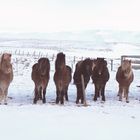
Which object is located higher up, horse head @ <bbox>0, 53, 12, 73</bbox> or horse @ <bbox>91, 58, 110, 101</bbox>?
horse head @ <bbox>0, 53, 12, 73</bbox>

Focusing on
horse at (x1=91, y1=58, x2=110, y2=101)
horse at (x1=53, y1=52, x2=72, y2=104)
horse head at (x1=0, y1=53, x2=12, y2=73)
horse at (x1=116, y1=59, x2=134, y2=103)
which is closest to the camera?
horse head at (x1=0, y1=53, x2=12, y2=73)

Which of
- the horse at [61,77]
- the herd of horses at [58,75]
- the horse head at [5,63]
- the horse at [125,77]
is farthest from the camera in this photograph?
the horse at [125,77]

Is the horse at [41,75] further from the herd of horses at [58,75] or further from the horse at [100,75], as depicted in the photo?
the horse at [100,75]

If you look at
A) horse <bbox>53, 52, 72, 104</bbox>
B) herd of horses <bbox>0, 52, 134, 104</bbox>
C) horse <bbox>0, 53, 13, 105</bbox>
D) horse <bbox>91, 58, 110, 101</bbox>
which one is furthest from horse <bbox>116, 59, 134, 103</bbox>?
horse <bbox>0, 53, 13, 105</bbox>

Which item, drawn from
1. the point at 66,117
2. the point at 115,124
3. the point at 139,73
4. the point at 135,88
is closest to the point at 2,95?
the point at 66,117

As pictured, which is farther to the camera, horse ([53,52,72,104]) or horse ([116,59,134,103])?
horse ([116,59,134,103])

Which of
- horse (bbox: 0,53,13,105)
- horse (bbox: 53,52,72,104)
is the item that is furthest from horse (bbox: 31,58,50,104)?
horse (bbox: 0,53,13,105)

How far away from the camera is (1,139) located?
350 inches

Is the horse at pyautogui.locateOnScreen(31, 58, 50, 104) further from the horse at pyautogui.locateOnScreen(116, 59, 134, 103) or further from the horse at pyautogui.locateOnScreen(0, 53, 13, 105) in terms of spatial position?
the horse at pyautogui.locateOnScreen(116, 59, 134, 103)

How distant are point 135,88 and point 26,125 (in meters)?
11.7

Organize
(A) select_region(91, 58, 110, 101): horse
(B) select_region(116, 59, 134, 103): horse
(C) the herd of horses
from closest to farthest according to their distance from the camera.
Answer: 1. (C) the herd of horses
2. (B) select_region(116, 59, 134, 103): horse
3. (A) select_region(91, 58, 110, 101): horse

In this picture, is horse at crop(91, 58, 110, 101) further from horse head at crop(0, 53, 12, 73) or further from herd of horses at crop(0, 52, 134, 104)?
horse head at crop(0, 53, 12, 73)

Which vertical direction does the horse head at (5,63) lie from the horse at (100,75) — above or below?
above

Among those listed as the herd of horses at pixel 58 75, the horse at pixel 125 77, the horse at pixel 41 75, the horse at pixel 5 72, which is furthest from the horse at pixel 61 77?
the horse at pixel 125 77
